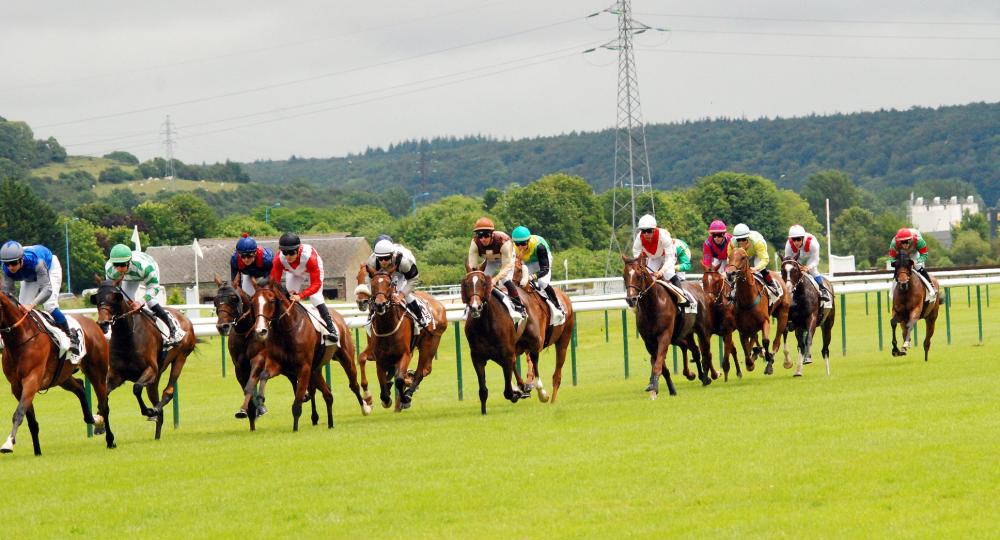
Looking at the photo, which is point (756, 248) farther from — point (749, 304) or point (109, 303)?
point (109, 303)

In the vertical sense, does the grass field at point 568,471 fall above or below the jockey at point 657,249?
below

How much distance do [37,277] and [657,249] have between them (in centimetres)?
807

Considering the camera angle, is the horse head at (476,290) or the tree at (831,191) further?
the tree at (831,191)

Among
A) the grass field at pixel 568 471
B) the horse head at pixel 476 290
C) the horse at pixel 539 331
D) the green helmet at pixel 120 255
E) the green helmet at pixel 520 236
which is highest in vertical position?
the green helmet at pixel 520 236

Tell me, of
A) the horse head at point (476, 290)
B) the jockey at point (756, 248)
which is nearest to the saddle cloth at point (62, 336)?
the horse head at point (476, 290)

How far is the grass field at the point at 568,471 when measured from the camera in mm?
9359

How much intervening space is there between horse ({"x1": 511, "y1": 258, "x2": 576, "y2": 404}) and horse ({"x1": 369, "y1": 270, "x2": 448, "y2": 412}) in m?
1.12

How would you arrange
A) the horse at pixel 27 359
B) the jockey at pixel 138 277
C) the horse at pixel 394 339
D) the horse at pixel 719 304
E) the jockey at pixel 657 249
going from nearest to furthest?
the horse at pixel 27 359, the jockey at pixel 138 277, the horse at pixel 394 339, the jockey at pixel 657 249, the horse at pixel 719 304

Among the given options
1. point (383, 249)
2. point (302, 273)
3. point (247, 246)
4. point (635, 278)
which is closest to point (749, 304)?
point (635, 278)

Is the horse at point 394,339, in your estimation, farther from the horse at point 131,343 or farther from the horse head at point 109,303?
the horse head at point 109,303

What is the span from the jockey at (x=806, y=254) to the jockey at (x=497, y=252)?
218 inches

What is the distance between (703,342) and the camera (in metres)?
20.5

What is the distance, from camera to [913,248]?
74.4ft

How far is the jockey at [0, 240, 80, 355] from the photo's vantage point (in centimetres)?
1441
